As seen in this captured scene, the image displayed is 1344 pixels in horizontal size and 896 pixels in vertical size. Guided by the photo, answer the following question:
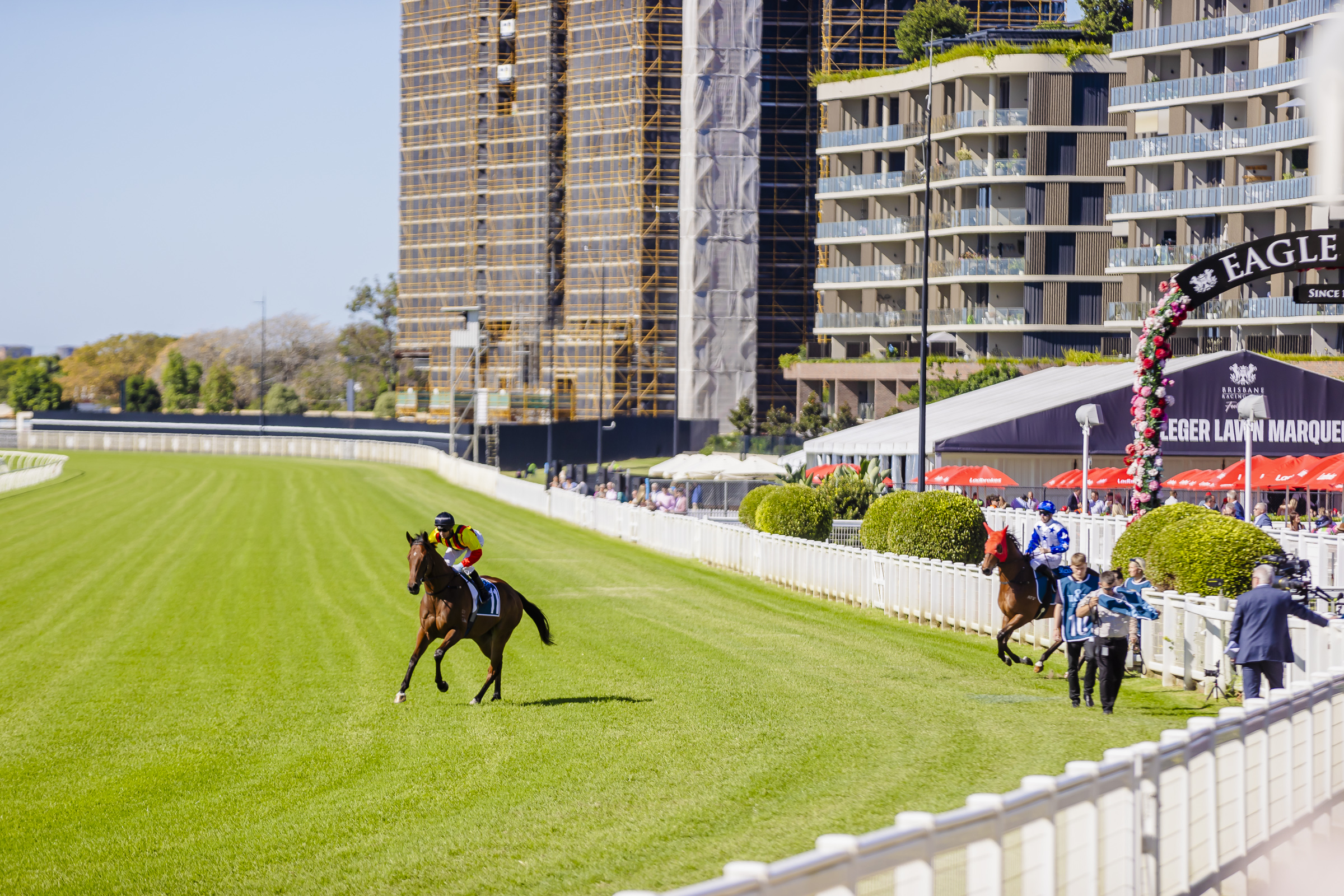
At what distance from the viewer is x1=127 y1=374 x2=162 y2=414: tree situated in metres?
131

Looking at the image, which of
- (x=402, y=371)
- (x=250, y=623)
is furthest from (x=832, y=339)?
(x=250, y=623)

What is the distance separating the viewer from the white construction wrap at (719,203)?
89.4 m

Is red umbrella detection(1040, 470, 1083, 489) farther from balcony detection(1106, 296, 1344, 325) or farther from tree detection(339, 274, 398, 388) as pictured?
tree detection(339, 274, 398, 388)

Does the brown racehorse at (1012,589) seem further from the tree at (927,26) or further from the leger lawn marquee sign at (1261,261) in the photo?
the tree at (927,26)

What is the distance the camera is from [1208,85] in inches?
2462

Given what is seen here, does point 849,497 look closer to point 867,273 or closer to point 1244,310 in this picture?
point 1244,310

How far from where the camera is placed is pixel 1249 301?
6069 centimetres

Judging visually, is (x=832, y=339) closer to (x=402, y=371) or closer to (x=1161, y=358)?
(x=402, y=371)

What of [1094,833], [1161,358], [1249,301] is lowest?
[1094,833]

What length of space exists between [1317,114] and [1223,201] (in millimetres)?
57413

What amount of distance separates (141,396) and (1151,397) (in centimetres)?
12106

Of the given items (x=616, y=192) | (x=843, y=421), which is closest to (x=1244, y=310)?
(x=843, y=421)

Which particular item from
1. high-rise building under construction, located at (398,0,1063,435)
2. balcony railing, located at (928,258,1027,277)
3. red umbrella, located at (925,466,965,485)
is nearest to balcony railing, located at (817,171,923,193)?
balcony railing, located at (928,258,1027,277)

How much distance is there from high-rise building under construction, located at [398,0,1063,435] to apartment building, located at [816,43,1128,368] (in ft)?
42.5
